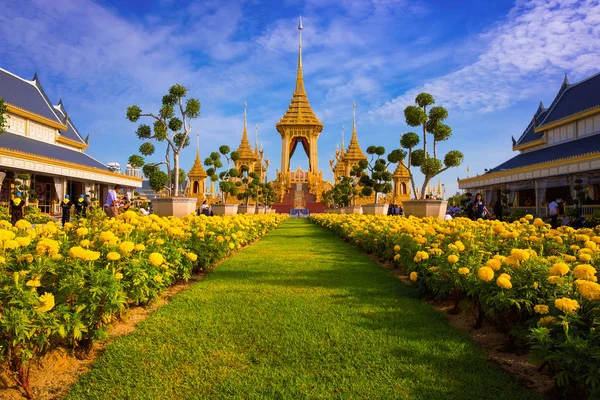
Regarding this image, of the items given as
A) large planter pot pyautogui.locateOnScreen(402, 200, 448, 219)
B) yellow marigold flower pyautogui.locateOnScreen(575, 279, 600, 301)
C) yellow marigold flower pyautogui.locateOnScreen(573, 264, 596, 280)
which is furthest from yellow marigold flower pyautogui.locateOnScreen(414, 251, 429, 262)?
large planter pot pyautogui.locateOnScreen(402, 200, 448, 219)

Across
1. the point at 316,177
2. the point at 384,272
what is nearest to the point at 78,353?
the point at 384,272

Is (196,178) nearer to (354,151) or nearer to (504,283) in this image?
(354,151)

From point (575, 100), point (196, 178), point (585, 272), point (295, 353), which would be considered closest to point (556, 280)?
point (585, 272)

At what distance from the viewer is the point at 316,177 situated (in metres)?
50.2

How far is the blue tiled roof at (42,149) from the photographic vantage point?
2320 cm

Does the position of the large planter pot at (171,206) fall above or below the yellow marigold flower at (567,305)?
above

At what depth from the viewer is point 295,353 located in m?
3.20

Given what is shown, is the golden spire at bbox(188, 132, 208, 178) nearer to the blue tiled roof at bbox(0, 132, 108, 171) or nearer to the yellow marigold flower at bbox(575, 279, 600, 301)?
the blue tiled roof at bbox(0, 132, 108, 171)

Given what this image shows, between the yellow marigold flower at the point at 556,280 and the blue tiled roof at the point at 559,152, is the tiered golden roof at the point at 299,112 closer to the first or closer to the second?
the blue tiled roof at the point at 559,152

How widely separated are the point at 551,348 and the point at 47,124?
106 feet

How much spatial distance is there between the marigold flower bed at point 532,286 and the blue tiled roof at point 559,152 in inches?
818

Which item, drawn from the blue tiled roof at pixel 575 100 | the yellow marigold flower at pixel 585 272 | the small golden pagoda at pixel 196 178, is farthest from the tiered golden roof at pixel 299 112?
the yellow marigold flower at pixel 585 272

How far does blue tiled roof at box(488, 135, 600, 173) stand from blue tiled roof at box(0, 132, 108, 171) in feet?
103

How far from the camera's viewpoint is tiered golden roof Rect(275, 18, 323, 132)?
51406 millimetres
